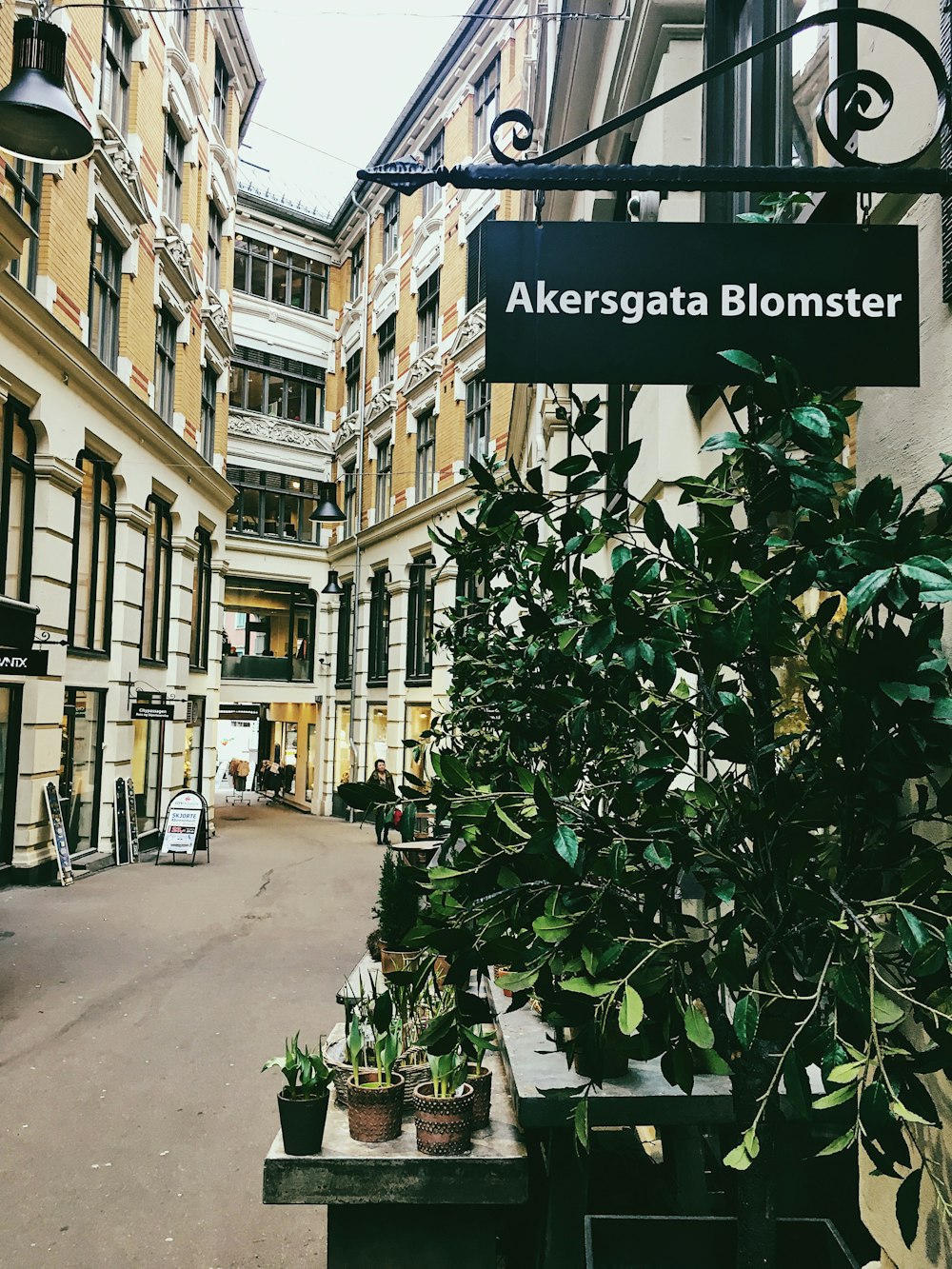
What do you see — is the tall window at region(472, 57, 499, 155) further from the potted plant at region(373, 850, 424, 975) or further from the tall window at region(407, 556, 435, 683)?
the potted plant at region(373, 850, 424, 975)

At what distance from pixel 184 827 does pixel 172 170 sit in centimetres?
1291

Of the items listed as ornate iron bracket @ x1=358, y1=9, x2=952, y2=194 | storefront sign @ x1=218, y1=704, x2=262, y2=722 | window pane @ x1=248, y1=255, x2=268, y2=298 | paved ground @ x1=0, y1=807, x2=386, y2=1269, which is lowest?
paved ground @ x1=0, y1=807, x2=386, y2=1269

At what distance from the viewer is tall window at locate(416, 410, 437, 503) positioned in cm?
2641

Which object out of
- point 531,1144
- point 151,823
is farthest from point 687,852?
point 151,823

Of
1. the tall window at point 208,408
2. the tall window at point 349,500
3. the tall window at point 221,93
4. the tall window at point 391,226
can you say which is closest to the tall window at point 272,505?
the tall window at point 349,500

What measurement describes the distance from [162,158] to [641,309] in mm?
19970

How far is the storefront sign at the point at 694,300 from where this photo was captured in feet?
8.05

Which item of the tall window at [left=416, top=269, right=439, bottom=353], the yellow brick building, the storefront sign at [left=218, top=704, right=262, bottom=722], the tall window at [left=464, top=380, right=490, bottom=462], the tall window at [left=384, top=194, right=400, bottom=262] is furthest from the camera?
the tall window at [left=384, top=194, right=400, bottom=262]

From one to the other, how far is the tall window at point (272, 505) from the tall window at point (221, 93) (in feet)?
31.9

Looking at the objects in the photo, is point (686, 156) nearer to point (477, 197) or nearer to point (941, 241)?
point (941, 241)

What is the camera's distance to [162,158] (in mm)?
19531

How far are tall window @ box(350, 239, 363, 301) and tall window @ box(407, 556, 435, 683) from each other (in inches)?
418

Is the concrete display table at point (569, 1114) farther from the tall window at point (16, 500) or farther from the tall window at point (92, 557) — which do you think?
the tall window at point (92, 557)

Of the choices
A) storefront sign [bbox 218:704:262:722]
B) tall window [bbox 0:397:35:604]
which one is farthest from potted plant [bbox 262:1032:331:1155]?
storefront sign [bbox 218:704:262:722]
